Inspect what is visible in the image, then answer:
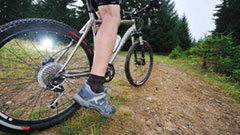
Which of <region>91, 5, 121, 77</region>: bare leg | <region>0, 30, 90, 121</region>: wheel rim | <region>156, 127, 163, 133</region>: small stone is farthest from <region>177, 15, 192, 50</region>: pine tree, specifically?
<region>0, 30, 90, 121</region>: wheel rim

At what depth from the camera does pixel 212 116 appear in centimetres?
190

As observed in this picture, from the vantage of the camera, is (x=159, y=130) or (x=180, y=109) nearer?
(x=159, y=130)

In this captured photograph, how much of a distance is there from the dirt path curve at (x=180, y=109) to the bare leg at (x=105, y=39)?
842 mm

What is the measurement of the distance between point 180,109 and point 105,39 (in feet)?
5.44

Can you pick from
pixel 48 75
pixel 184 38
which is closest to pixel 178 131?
pixel 48 75

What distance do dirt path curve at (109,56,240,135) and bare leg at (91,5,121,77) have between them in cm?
84

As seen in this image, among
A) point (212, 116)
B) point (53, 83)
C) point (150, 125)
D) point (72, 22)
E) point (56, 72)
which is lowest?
point (212, 116)

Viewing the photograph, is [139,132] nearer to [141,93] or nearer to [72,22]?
[141,93]

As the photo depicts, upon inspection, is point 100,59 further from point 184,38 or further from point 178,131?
point 184,38

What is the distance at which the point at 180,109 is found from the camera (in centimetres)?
193

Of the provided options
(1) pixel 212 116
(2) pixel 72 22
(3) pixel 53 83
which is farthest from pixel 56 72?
(2) pixel 72 22

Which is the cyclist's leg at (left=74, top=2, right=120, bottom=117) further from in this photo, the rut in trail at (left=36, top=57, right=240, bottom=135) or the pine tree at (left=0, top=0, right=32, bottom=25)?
the pine tree at (left=0, top=0, right=32, bottom=25)

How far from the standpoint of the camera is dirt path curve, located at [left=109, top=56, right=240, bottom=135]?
5.09ft

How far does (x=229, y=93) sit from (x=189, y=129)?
6.77ft
